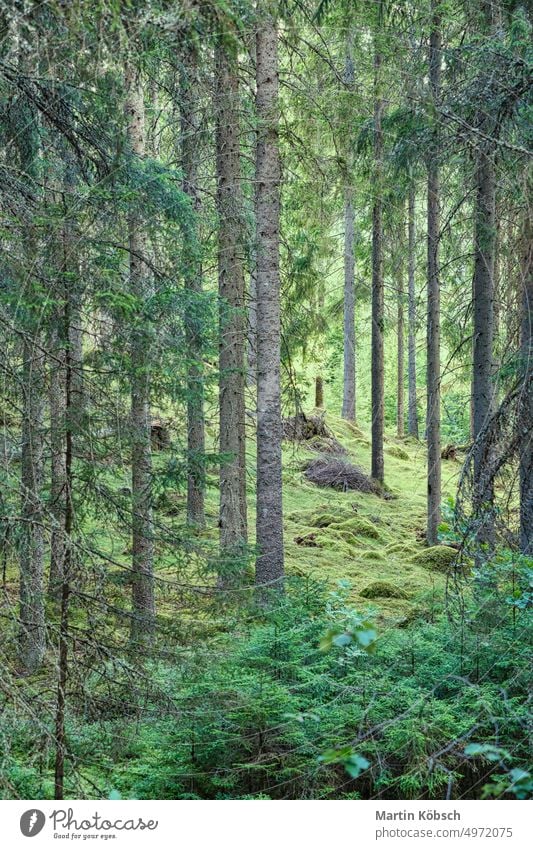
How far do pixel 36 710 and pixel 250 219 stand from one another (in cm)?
825

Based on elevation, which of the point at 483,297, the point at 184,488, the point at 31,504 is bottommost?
the point at 184,488

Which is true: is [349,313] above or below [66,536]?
above

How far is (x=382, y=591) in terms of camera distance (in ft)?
33.7

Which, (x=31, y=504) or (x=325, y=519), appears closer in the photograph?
(x=31, y=504)

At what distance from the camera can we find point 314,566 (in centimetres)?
1123

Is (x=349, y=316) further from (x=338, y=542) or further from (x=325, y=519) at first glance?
(x=338, y=542)

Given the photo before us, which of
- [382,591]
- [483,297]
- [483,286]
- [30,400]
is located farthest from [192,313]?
[382,591]

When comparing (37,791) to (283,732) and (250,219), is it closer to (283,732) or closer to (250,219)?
(283,732)

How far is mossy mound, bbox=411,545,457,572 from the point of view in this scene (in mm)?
12008

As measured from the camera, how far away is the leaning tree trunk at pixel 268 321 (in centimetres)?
858

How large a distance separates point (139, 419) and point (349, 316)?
13656 millimetres

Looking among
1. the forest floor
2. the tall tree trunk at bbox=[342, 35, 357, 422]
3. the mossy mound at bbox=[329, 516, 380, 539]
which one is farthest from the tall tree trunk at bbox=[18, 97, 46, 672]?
the tall tree trunk at bbox=[342, 35, 357, 422]

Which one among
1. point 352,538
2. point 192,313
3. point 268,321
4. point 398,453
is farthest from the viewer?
point 398,453
